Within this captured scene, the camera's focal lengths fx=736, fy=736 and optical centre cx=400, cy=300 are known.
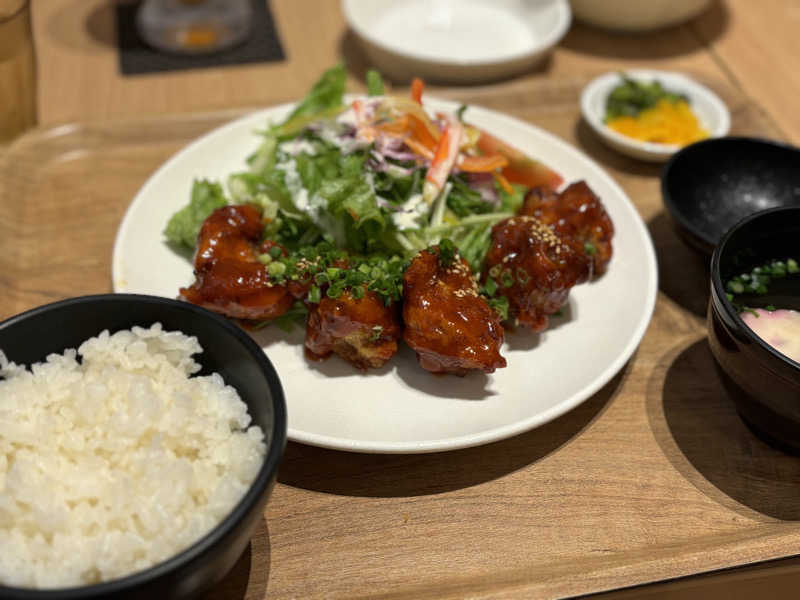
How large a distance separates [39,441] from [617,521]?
1385 millimetres

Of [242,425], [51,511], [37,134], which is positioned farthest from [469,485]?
[37,134]

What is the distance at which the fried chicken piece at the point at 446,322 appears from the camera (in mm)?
1986

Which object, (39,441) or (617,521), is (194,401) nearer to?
(39,441)

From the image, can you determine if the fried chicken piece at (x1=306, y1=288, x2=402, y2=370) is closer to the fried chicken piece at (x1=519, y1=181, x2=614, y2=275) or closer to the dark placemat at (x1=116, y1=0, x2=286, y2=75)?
the fried chicken piece at (x1=519, y1=181, x2=614, y2=275)

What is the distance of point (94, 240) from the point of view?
8.61ft

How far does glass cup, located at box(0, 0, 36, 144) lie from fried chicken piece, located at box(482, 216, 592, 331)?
1.97m

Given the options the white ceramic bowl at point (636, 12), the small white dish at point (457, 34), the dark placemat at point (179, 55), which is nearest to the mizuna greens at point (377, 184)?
the small white dish at point (457, 34)

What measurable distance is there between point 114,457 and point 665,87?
2973mm

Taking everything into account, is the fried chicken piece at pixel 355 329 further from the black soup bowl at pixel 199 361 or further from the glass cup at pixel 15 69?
the glass cup at pixel 15 69

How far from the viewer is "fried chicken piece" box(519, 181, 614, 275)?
95.0 inches

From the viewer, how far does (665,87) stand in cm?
345

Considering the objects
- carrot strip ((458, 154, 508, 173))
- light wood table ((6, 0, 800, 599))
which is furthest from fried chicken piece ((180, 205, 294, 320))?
light wood table ((6, 0, 800, 599))

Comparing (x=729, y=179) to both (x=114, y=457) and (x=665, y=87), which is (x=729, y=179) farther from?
(x=114, y=457)

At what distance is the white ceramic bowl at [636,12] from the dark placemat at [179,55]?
1.70m
